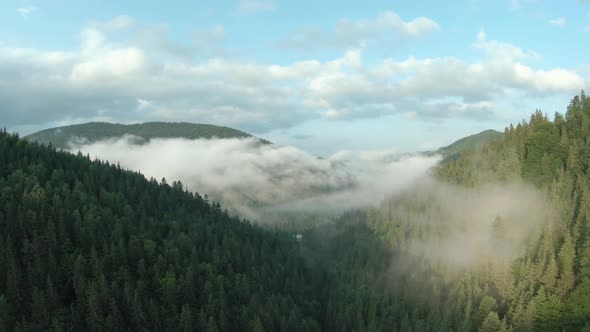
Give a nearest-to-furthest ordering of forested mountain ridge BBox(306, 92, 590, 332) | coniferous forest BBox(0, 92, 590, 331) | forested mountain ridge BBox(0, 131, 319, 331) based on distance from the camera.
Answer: forested mountain ridge BBox(0, 131, 319, 331)
coniferous forest BBox(0, 92, 590, 331)
forested mountain ridge BBox(306, 92, 590, 332)

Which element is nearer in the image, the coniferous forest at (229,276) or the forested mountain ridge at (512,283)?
the coniferous forest at (229,276)

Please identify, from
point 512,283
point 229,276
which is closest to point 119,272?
point 229,276

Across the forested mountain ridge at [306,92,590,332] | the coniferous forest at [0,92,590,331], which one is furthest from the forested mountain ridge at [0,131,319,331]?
the forested mountain ridge at [306,92,590,332]

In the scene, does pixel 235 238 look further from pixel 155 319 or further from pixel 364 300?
pixel 155 319

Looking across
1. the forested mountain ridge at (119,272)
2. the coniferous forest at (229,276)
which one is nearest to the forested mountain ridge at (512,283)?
the coniferous forest at (229,276)

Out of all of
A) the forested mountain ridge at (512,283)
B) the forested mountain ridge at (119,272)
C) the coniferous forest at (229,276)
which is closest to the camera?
the forested mountain ridge at (119,272)

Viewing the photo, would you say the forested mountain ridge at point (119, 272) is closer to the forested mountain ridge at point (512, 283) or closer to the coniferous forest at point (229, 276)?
the coniferous forest at point (229, 276)

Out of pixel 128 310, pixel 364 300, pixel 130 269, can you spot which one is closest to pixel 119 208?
pixel 130 269

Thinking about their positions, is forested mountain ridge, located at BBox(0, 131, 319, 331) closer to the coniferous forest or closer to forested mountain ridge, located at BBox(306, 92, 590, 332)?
the coniferous forest

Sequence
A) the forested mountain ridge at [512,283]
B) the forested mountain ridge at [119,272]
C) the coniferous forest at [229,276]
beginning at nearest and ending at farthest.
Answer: the forested mountain ridge at [119,272]
the coniferous forest at [229,276]
the forested mountain ridge at [512,283]

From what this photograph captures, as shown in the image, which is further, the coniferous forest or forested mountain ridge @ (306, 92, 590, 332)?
forested mountain ridge @ (306, 92, 590, 332)
